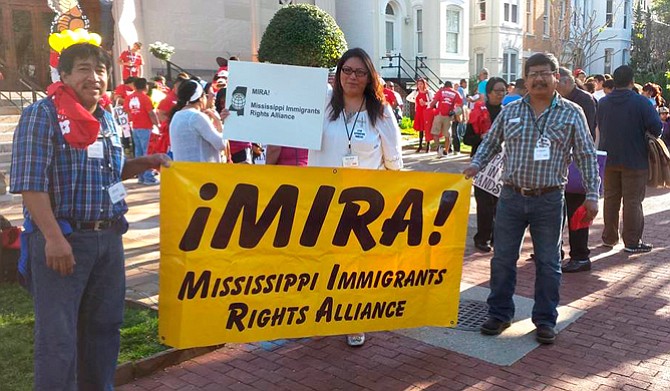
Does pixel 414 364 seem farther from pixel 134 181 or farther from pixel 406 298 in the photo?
pixel 134 181

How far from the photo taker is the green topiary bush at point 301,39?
11.4 m

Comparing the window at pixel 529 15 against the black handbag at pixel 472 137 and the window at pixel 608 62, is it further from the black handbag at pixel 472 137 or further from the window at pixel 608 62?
the black handbag at pixel 472 137

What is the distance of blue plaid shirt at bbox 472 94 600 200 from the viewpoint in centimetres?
446

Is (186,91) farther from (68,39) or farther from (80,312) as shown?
(80,312)

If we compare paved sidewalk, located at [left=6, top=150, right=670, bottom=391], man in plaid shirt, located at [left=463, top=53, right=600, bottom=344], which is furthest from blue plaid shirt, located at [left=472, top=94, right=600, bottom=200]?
paved sidewalk, located at [left=6, top=150, right=670, bottom=391]

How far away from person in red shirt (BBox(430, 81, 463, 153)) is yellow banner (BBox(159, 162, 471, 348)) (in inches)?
443

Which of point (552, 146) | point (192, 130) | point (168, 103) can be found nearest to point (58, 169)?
point (192, 130)

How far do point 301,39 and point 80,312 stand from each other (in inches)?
353

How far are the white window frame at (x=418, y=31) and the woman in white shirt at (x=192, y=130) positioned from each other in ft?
83.2

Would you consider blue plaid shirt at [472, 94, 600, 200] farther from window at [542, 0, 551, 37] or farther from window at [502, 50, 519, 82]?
window at [542, 0, 551, 37]

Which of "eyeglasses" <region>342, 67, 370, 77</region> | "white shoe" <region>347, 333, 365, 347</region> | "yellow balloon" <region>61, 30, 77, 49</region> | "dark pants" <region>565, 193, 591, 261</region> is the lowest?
"white shoe" <region>347, 333, 365, 347</region>

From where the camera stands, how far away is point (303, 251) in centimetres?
388

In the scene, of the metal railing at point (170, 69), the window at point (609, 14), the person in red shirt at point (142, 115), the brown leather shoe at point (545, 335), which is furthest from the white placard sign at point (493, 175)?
the window at point (609, 14)

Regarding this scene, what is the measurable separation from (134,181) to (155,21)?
8305mm
